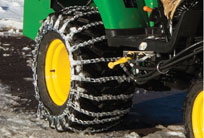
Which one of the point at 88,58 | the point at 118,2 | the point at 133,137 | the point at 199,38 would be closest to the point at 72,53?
the point at 88,58

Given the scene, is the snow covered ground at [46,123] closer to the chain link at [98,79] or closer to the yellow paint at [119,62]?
the chain link at [98,79]

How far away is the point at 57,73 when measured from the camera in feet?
12.6

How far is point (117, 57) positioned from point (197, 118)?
2.73 feet

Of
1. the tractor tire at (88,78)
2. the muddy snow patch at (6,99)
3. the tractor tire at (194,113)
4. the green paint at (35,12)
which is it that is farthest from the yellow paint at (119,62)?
the muddy snow patch at (6,99)

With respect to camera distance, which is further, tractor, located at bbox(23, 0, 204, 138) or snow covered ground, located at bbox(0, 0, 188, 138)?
snow covered ground, located at bbox(0, 0, 188, 138)

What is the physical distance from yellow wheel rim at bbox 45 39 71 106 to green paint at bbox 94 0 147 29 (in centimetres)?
72

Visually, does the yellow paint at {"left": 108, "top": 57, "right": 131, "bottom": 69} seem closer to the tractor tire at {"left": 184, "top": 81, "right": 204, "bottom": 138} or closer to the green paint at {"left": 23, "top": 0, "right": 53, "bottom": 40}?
the tractor tire at {"left": 184, "top": 81, "right": 204, "bottom": 138}

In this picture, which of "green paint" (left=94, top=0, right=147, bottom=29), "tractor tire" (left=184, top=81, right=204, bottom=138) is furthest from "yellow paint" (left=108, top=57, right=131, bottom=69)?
"tractor tire" (left=184, top=81, right=204, bottom=138)

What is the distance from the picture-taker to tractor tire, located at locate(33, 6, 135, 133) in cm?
319

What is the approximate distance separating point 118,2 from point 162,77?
623mm

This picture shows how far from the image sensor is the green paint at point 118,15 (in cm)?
313

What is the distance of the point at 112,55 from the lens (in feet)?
10.7

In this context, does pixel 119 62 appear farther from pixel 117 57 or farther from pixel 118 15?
pixel 118 15

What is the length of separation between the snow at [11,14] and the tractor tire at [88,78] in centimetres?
783
